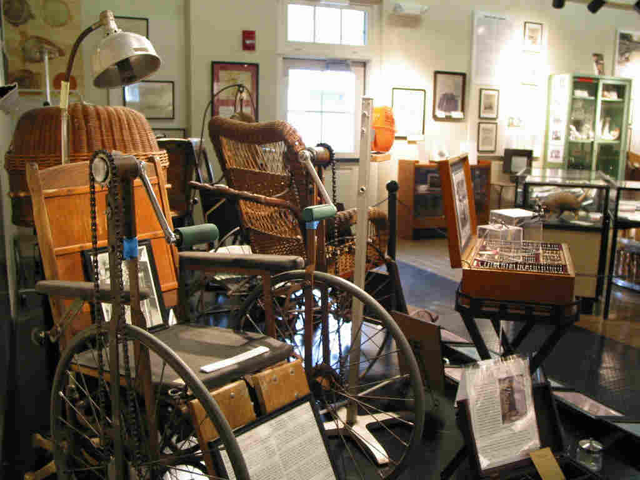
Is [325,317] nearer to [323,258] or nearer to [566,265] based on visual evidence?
[323,258]

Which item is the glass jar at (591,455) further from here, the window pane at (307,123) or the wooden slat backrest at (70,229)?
the window pane at (307,123)

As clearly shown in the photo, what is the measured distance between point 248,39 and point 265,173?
3.80 metres

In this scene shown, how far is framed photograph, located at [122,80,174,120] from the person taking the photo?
5762 millimetres

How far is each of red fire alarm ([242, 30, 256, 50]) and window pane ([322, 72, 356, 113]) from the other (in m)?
0.91

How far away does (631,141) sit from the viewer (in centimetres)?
800

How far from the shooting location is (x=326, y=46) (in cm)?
630

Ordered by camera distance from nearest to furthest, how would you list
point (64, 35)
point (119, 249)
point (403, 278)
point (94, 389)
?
point (119, 249)
point (94, 389)
point (403, 278)
point (64, 35)

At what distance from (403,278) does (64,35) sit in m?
3.79

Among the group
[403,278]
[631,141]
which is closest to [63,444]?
[403,278]

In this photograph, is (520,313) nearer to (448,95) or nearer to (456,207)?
(456,207)

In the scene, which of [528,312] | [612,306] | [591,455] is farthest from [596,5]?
[591,455]

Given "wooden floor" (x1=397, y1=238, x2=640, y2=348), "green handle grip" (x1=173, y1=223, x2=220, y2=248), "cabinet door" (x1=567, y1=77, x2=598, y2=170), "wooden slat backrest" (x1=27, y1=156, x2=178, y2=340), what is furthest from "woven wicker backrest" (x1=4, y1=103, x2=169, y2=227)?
"cabinet door" (x1=567, y1=77, x2=598, y2=170)

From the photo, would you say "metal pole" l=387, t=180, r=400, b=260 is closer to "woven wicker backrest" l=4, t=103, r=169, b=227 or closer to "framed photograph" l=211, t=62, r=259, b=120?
"woven wicker backrest" l=4, t=103, r=169, b=227

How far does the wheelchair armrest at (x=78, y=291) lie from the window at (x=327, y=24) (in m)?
5.14
